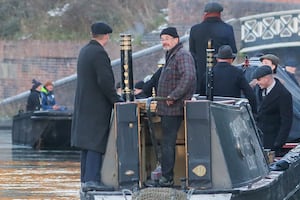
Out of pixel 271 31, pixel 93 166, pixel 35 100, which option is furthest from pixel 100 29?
pixel 271 31

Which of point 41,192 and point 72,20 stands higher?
point 72,20

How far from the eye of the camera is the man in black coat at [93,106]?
35.4ft

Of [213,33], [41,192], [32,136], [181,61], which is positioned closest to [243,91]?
[213,33]

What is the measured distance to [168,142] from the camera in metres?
10.5

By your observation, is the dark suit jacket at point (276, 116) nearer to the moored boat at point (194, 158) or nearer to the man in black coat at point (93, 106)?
the moored boat at point (194, 158)

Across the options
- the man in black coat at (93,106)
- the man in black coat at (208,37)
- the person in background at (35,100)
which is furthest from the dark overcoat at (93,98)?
the person in background at (35,100)

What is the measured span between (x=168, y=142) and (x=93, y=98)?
92 cm

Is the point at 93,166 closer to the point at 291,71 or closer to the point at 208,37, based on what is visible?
the point at 208,37

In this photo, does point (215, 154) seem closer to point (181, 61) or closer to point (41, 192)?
point (181, 61)

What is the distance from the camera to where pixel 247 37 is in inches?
1569

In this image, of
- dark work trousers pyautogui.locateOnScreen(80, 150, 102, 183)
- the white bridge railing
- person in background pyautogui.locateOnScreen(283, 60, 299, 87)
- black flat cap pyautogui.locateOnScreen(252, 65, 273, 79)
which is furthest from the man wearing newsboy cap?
the white bridge railing

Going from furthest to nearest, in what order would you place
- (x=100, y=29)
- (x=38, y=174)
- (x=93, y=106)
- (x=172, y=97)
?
(x=38, y=174) → (x=100, y=29) → (x=93, y=106) → (x=172, y=97)

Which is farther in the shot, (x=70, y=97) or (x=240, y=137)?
(x=70, y=97)

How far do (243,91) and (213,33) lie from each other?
1085 mm
